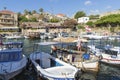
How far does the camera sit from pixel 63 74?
79.7 ft

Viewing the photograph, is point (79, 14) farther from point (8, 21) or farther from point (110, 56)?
point (110, 56)

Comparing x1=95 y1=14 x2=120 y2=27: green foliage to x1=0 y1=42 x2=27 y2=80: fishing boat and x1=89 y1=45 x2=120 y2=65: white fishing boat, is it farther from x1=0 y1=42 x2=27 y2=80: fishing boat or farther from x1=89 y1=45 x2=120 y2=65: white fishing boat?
x1=0 y1=42 x2=27 y2=80: fishing boat

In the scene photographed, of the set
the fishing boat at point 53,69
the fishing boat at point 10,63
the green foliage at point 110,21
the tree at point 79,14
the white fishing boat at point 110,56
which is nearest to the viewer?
the fishing boat at point 53,69

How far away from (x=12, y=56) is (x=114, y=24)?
97.4 meters

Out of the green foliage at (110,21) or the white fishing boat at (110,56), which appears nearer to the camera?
the white fishing boat at (110,56)

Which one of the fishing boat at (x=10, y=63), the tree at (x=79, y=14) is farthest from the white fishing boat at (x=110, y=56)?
the tree at (x=79, y=14)

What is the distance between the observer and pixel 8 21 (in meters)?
119

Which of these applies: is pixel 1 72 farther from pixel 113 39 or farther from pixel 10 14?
pixel 10 14

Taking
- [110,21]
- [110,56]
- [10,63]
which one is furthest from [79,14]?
[10,63]

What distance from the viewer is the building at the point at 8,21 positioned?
113338mm

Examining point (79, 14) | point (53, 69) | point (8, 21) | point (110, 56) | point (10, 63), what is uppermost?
point (79, 14)

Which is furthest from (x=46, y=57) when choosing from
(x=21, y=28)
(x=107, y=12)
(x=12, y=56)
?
(x=107, y=12)

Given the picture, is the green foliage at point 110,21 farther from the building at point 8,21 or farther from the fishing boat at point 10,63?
the fishing boat at point 10,63

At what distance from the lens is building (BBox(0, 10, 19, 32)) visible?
113338 millimetres
